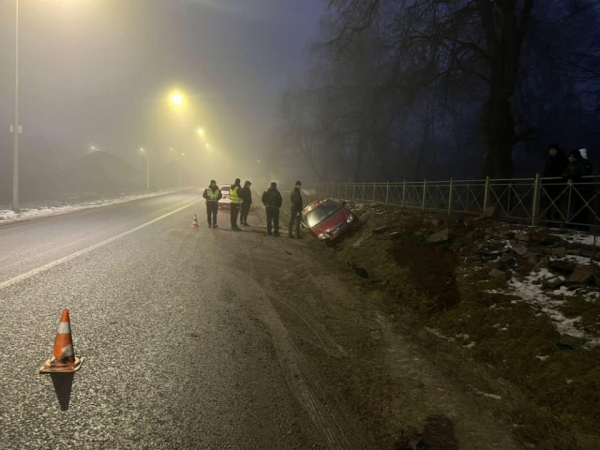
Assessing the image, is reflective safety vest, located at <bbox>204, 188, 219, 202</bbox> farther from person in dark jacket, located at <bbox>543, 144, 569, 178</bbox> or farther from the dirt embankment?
person in dark jacket, located at <bbox>543, 144, 569, 178</bbox>

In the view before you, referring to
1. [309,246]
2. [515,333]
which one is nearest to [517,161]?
[309,246]

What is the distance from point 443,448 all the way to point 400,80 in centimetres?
1279

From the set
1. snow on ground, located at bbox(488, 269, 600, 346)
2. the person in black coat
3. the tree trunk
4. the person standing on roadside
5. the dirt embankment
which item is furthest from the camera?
the person standing on roadside

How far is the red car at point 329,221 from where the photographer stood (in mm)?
11109

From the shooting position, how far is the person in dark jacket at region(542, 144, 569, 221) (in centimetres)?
795

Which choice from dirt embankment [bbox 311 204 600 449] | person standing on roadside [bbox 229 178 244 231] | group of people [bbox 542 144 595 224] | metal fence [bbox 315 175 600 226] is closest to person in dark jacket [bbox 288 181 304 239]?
person standing on roadside [bbox 229 178 244 231]

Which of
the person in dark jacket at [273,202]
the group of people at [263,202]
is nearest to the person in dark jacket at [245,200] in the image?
the group of people at [263,202]

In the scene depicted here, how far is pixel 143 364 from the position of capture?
10.5 feet

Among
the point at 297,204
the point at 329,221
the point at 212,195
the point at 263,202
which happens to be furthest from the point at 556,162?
the point at 212,195

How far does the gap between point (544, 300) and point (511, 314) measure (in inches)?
21.5

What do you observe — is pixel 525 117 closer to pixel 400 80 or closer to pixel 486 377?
pixel 400 80

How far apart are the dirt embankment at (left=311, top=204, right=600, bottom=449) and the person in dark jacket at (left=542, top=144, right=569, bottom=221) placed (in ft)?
3.42

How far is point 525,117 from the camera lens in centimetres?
1659

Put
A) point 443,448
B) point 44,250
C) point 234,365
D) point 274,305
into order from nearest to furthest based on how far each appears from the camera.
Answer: point 443,448
point 234,365
point 274,305
point 44,250
